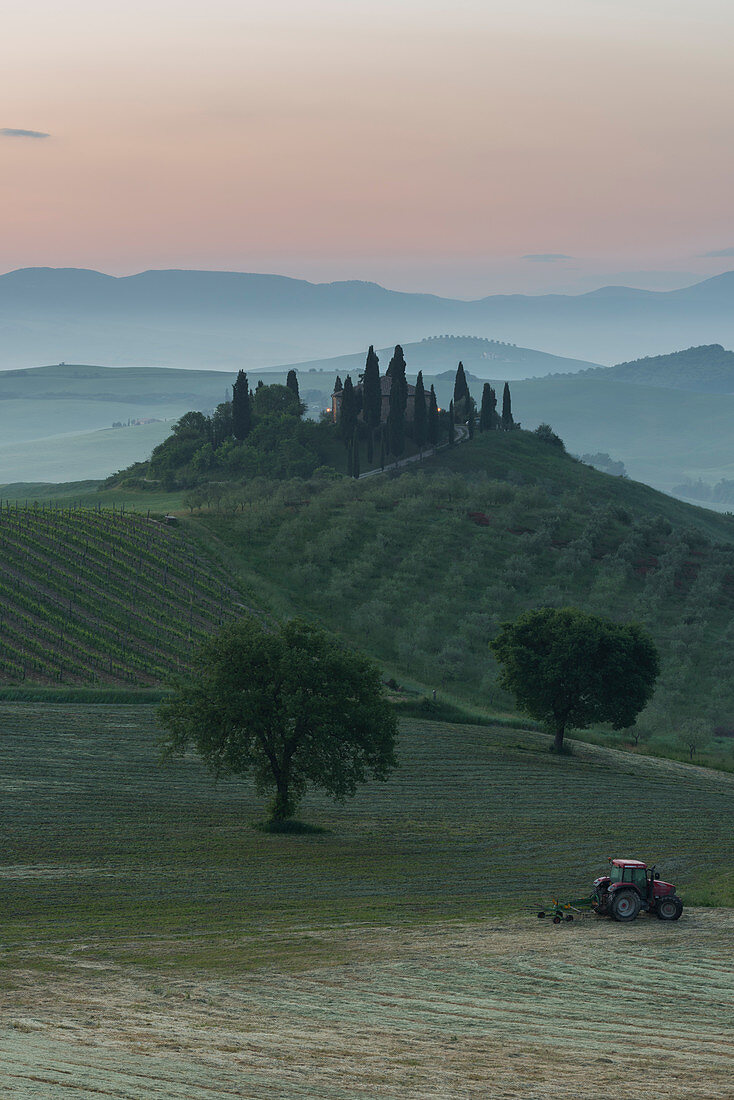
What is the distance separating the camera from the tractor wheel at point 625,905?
112 feet

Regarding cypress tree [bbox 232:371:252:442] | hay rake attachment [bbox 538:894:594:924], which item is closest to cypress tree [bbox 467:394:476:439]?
cypress tree [bbox 232:371:252:442]

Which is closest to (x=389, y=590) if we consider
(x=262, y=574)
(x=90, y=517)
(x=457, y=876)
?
(x=262, y=574)

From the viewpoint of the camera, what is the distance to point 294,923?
32531 millimetres

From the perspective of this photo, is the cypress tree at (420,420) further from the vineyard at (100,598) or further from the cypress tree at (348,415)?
the vineyard at (100,598)

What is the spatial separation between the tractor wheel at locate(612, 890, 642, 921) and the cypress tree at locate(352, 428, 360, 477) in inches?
4952

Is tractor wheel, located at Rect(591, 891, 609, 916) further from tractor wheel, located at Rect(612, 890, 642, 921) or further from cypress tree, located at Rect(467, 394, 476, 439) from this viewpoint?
cypress tree, located at Rect(467, 394, 476, 439)

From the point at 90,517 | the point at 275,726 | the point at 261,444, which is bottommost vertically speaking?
the point at 275,726

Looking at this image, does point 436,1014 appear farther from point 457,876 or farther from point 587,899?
point 457,876

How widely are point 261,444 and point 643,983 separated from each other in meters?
141

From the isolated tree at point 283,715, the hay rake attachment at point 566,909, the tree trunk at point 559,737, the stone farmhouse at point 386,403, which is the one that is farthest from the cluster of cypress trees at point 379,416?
the hay rake attachment at point 566,909

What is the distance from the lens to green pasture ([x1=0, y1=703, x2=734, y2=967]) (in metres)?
33.2

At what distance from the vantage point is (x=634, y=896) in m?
34.4

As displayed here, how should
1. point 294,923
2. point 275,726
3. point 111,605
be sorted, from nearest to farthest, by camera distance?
point 294,923
point 275,726
point 111,605

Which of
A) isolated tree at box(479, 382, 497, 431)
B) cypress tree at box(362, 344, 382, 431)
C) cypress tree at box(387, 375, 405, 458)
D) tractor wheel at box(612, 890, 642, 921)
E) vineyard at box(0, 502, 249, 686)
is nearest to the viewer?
tractor wheel at box(612, 890, 642, 921)
